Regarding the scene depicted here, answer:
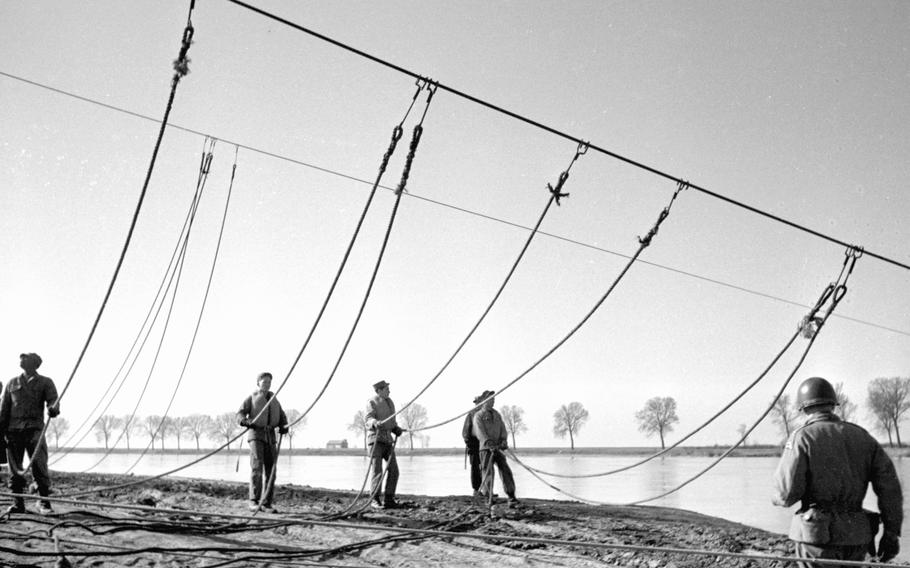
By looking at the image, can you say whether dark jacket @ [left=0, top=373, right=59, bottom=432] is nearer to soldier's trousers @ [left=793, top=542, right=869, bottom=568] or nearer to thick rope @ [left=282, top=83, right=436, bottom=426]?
thick rope @ [left=282, top=83, right=436, bottom=426]

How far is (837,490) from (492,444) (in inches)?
271

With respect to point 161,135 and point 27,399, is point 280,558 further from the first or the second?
point 27,399

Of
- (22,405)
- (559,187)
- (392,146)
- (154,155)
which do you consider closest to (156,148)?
(154,155)

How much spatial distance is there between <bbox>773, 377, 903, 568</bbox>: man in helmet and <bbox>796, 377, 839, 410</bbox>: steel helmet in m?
0.14

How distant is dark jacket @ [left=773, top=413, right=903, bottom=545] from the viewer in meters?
3.83

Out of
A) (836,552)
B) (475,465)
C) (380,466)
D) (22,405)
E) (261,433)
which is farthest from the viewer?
(475,465)

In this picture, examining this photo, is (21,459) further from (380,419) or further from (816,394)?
(816,394)

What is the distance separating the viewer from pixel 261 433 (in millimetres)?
8922

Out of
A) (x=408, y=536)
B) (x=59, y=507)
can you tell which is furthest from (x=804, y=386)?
(x=59, y=507)

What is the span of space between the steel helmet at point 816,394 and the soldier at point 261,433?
642cm

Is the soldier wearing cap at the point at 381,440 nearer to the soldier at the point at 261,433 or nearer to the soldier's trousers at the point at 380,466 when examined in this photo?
the soldier's trousers at the point at 380,466

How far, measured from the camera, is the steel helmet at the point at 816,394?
4.12 metres

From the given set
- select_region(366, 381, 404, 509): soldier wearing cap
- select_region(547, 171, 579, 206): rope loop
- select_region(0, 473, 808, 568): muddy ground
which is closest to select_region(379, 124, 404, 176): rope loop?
select_region(547, 171, 579, 206): rope loop

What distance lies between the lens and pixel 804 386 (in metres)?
4.23
